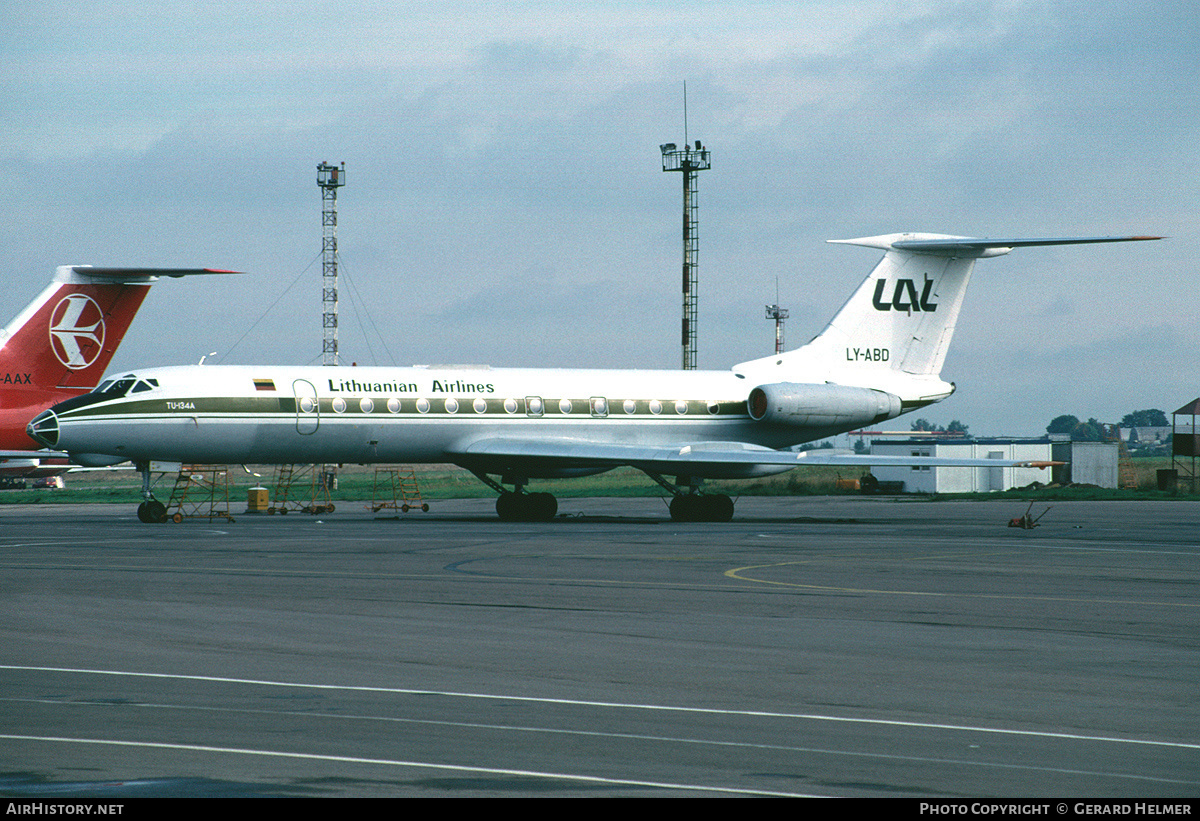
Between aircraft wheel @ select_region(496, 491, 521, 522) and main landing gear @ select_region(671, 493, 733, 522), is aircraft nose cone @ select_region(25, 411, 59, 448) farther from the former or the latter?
main landing gear @ select_region(671, 493, 733, 522)

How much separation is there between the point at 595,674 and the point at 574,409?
24225 millimetres

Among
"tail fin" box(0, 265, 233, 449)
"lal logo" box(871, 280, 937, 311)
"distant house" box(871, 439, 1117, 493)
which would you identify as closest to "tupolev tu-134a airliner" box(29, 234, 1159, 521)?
"lal logo" box(871, 280, 937, 311)

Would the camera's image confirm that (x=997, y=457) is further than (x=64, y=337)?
Yes

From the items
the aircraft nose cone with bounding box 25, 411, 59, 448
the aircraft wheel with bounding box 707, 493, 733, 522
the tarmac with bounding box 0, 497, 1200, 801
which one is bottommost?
the tarmac with bounding box 0, 497, 1200, 801

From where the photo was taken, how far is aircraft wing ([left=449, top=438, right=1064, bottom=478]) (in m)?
31.5

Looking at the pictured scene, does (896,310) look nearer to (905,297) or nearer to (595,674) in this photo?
(905,297)

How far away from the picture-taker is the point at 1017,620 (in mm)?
12953

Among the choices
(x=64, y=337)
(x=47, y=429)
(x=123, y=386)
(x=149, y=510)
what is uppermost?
(x=64, y=337)

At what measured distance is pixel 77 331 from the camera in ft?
114

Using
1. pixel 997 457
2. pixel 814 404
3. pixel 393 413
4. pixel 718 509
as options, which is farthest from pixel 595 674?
pixel 997 457

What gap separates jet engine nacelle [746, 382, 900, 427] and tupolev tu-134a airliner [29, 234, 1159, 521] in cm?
4

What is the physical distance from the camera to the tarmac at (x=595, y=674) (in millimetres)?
6555

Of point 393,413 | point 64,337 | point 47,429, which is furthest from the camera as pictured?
point 64,337
